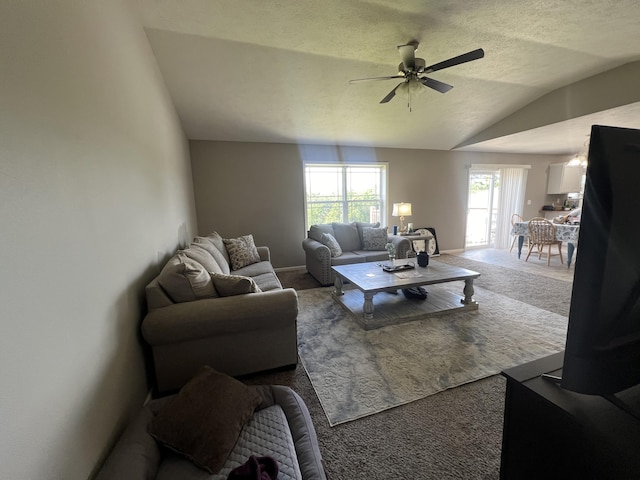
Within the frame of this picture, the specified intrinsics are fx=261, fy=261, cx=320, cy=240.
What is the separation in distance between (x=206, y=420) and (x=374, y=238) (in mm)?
3599

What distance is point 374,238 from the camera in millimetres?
4383

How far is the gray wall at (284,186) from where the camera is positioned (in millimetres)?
4465

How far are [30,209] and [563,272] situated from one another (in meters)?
6.14

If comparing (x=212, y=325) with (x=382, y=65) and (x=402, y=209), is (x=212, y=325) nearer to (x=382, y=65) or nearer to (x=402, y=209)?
(x=382, y=65)

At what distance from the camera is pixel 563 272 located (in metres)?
4.35

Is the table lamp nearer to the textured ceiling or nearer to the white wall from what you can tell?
the textured ceiling

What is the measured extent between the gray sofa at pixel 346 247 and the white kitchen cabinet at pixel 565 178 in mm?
5127

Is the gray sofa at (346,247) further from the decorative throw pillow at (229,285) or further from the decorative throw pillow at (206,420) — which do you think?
the decorative throw pillow at (206,420)

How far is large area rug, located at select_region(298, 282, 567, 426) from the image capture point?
1.76m

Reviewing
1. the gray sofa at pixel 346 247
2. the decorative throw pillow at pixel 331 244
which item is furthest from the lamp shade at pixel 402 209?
the decorative throw pillow at pixel 331 244

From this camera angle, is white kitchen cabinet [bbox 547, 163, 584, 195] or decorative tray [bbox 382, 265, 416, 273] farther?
white kitchen cabinet [bbox 547, 163, 584, 195]

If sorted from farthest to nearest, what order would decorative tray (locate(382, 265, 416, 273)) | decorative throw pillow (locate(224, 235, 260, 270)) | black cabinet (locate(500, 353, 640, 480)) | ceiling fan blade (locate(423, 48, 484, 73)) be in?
decorative throw pillow (locate(224, 235, 260, 270))
decorative tray (locate(382, 265, 416, 273))
ceiling fan blade (locate(423, 48, 484, 73))
black cabinet (locate(500, 353, 640, 480))

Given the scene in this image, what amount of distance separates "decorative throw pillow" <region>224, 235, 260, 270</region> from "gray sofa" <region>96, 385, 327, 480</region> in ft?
7.14

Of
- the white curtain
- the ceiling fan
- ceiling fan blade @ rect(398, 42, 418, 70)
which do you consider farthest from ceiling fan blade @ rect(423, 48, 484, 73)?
the white curtain
